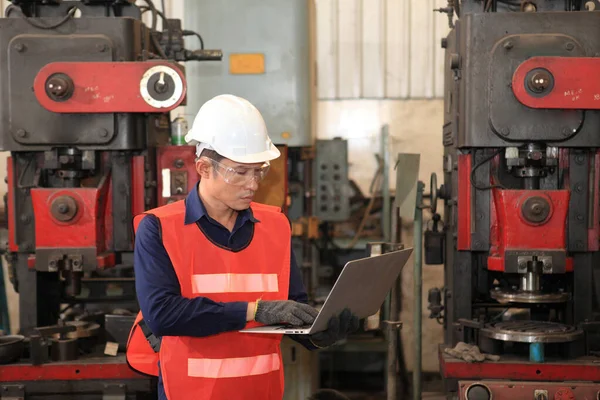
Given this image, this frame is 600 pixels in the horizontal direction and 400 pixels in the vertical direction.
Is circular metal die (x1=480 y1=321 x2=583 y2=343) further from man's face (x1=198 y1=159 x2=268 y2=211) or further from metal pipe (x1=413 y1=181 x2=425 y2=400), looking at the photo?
man's face (x1=198 y1=159 x2=268 y2=211)

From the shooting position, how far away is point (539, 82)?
277cm

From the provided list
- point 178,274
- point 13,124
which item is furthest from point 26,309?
point 178,274

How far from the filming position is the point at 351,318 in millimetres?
1880

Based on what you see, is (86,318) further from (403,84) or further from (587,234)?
(403,84)

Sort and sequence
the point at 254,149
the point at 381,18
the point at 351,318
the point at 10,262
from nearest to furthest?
the point at 351,318, the point at 254,149, the point at 10,262, the point at 381,18

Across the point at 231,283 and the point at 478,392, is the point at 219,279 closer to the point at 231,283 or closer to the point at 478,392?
the point at 231,283

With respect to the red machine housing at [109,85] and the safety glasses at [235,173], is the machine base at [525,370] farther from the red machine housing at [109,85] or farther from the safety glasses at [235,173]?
the red machine housing at [109,85]

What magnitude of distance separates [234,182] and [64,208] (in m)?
1.18

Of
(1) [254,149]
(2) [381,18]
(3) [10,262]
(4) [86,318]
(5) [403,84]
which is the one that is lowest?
(4) [86,318]

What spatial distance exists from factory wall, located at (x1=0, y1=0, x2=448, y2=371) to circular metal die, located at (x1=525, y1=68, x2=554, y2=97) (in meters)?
2.07

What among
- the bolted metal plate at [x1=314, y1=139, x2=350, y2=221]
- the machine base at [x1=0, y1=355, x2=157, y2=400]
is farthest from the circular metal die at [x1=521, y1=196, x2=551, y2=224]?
the bolted metal plate at [x1=314, y1=139, x2=350, y2=221]

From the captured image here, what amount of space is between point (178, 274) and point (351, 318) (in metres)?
0.43

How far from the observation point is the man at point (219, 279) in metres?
1.88

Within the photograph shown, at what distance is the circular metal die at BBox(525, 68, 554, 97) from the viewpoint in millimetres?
2773
